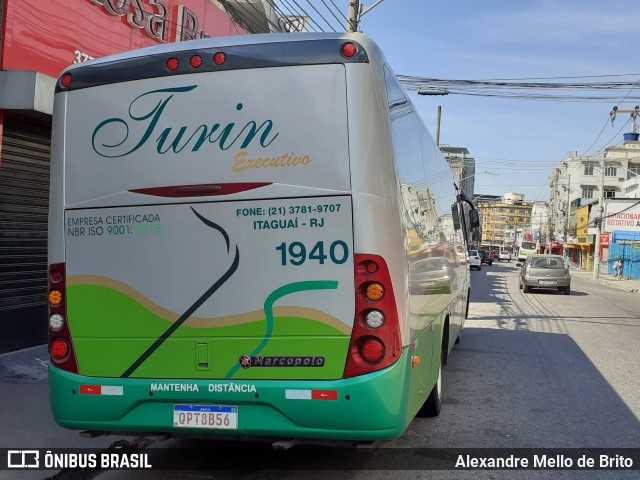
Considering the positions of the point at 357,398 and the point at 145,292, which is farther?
the point at 145,292

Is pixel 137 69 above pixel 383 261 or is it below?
above

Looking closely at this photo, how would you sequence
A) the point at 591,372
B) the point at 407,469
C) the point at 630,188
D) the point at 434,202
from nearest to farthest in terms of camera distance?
1. the point at 407,469
2. the point at 434,202
3. the point at 591,372
4. the point at 630,188

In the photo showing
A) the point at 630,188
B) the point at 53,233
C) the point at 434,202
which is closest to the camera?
the point at 53,233

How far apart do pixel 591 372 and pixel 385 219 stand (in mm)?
6490

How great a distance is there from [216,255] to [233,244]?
14cm

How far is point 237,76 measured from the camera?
165 inches

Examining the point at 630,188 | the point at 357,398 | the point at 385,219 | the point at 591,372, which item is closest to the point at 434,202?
the point at 385,219

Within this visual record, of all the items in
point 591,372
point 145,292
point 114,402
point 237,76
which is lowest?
point 591,372

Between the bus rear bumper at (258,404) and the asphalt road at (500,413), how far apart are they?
0.80m

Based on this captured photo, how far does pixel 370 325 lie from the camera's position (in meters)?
4.00

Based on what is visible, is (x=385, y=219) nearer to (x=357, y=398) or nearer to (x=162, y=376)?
(x=357, y=398)

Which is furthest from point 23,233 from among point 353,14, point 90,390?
point 353,14

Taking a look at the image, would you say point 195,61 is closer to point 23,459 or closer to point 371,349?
point 371,349

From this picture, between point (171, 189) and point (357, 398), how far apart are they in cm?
177
